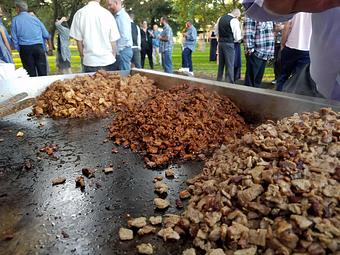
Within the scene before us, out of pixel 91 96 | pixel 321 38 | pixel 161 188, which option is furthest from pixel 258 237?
pixel 91 96

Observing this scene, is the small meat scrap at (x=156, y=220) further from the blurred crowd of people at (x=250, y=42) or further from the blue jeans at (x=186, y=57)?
the blue jeans at (x=186, y=57)

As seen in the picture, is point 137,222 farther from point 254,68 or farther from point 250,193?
point 254,68

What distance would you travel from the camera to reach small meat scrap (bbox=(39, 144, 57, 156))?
1971 millimetres

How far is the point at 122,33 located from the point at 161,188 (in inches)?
175

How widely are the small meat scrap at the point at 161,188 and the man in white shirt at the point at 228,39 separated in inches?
220

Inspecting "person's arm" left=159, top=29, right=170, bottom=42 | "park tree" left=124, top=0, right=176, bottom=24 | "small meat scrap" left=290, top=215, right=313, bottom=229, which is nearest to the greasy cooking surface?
"small meat scrap" left=290, top=215, right=313, bottom=229

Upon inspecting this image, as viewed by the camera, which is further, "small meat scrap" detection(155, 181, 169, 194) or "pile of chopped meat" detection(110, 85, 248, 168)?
"pile of chopped meat" detection(110, 85, 248, 168)

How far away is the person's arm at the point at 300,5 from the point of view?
1.46 meters

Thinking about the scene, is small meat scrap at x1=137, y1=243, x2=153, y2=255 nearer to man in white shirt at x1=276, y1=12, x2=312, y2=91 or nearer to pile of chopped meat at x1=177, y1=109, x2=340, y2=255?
pile of chopped meat at x1=177, y1=109, x2=340, y2=255

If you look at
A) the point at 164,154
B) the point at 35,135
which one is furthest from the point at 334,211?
the point at 35,135

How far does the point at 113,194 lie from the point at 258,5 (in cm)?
123

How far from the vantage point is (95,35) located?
14.9 feet

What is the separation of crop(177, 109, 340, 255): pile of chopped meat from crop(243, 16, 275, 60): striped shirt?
4.26 meters

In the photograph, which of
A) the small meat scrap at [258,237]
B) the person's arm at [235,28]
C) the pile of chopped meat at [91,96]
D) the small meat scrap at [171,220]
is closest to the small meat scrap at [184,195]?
the small meat scrap at [171,220]
